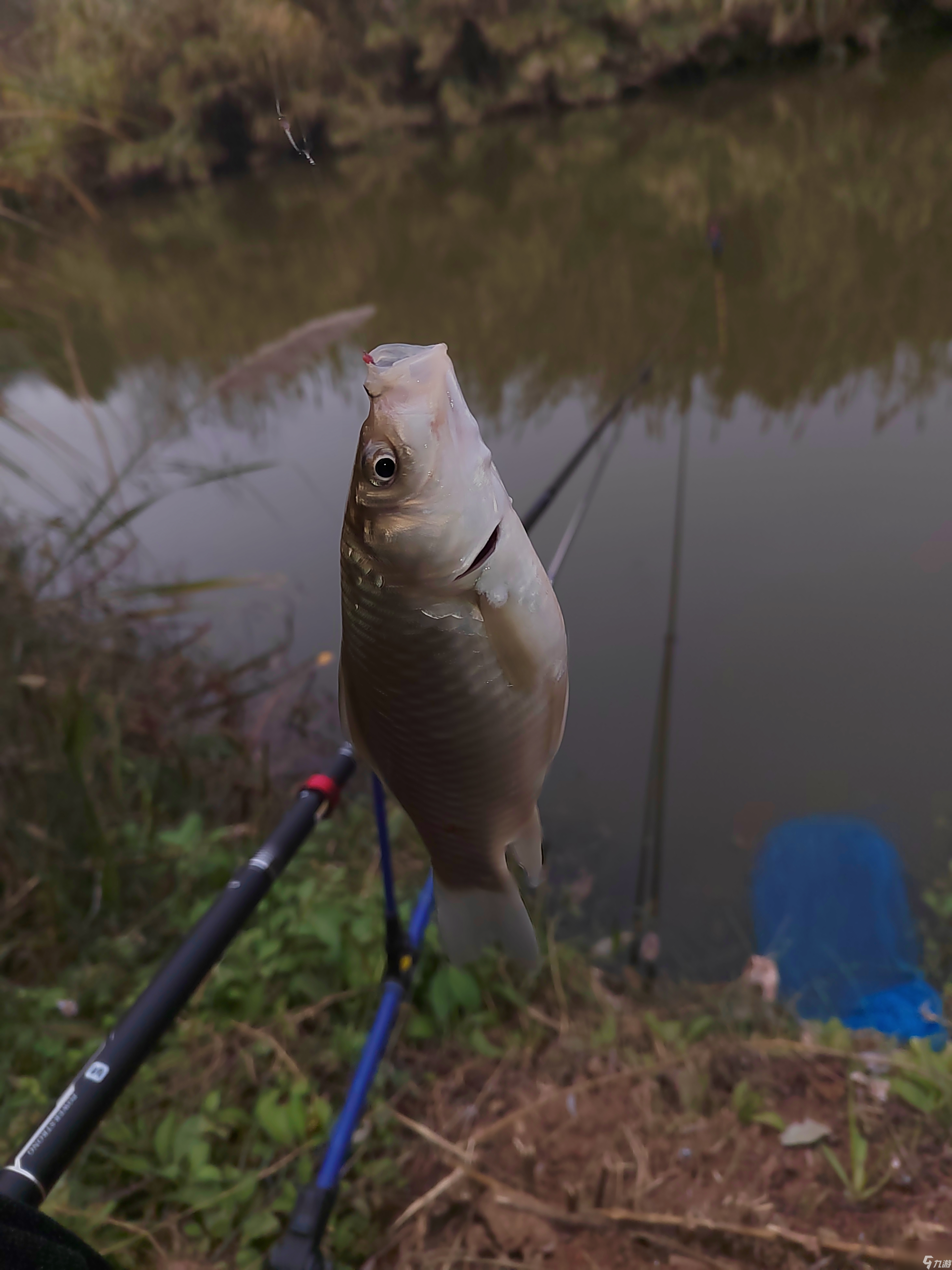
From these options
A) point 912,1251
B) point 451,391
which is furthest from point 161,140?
point 912,1251

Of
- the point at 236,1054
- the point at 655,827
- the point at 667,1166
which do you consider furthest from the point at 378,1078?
the point at 655,827

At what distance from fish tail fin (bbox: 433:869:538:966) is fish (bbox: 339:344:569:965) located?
0.10m

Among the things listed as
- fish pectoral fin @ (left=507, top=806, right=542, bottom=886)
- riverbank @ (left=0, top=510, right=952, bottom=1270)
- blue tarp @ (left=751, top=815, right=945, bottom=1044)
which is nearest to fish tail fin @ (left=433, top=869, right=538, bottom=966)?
fish pectoral fin @ (left=507, top=806, right=542, bottom=886)

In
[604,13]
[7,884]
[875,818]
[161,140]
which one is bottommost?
[875,818]

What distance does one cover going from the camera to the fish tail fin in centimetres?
76

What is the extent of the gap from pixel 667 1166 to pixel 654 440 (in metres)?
3.94

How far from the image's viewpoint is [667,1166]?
1649 mm

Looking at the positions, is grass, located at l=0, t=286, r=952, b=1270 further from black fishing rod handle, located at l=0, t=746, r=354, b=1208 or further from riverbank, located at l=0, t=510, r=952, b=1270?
black fishing rod handle, located at l=0, t=746, r=354, b=1208

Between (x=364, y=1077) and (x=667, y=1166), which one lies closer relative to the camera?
(x=364, y=1077)

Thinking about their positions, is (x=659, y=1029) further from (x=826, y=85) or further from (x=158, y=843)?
(x=826, y=85)

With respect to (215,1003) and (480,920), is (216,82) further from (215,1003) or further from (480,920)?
(215,1003)

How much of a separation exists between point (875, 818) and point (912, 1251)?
1.65 m

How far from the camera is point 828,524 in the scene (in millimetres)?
4051

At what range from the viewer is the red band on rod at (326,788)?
1.49 metres
